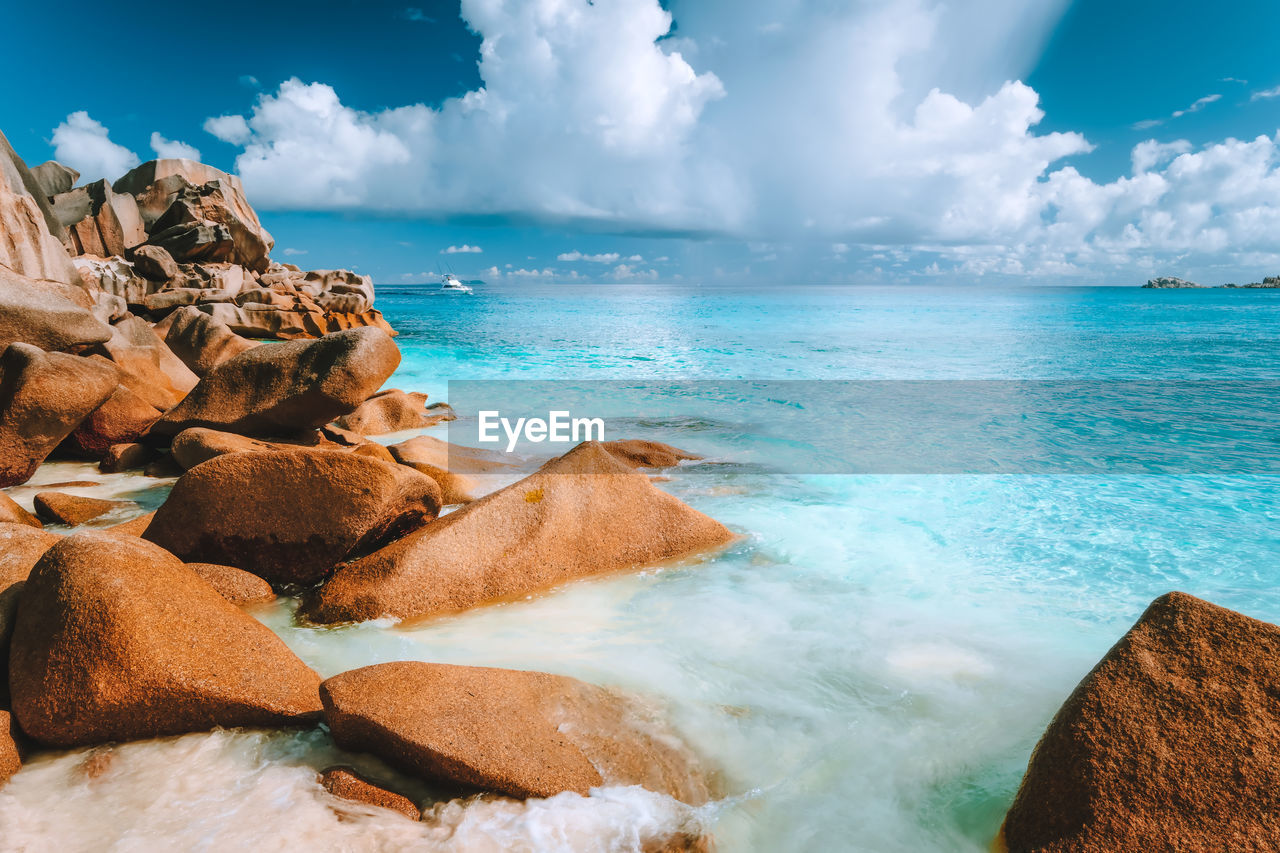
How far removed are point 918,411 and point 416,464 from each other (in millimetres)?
9728

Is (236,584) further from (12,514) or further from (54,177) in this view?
(54,177)

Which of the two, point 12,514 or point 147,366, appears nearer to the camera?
point 12,514

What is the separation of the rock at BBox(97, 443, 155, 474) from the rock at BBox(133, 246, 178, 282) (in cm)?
1897

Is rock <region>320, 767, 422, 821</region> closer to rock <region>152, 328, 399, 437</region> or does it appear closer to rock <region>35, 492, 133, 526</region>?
rock <region>35, 492, 133, 526</region>

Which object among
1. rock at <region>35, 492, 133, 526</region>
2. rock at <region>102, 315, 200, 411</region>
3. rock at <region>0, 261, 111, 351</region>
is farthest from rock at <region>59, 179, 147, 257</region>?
rock at <region>35, 492, 133, 526</region>

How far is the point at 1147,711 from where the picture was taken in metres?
2.46

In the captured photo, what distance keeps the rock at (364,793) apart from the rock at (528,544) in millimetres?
1567

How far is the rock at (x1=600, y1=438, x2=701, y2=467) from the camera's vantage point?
858 cm

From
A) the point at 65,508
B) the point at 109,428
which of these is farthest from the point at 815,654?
the point at 109,428

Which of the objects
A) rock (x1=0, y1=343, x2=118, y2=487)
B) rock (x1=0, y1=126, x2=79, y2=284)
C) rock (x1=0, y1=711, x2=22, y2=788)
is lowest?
rock (x1=0, y1=711, x2=22, y2=788)

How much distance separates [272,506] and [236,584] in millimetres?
507

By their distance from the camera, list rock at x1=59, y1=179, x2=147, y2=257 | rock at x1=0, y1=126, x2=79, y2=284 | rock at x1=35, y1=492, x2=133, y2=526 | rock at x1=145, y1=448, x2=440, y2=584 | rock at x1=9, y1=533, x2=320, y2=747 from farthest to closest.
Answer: rock at x1=59, y1=179, x2=147, y2=257, rock at x1=0, y1=126, x2=79, y2=284, rock at x1=35, y1=492, x2=133, y2=526, rock at x1=145, y1=448, x2=440, y2=584, rock at x1=9, y1=533, x2=320, y2=747

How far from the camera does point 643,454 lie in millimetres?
8656

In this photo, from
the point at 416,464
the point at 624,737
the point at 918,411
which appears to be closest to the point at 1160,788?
the point at 624,737
